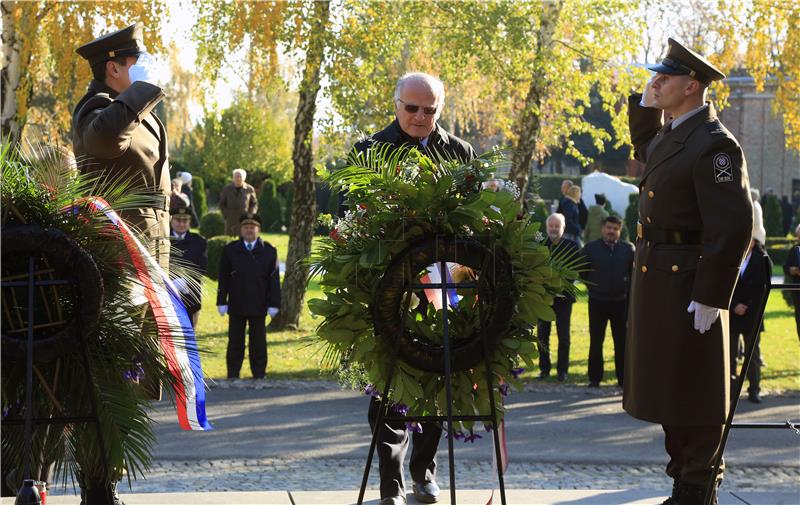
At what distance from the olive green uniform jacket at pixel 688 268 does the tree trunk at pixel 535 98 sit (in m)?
8.38

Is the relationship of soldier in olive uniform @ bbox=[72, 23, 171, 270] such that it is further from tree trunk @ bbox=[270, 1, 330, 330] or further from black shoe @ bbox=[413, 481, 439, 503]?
tree trunk @ bbox=[270, 1, 330, 330]

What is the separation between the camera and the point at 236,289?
1108 centimetres

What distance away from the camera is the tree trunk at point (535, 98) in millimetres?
13508

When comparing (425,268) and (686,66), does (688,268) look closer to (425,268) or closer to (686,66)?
(686,66)

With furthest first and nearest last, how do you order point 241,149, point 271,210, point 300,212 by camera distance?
point 241,149 → point 271,210 → point 300,212

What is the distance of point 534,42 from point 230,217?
9.75 m

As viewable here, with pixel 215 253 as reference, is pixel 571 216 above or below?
above

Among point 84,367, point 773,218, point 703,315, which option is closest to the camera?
point 84,367

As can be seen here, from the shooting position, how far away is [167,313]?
4387mm

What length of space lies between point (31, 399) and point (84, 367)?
241mm

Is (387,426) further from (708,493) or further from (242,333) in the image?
(242,333)

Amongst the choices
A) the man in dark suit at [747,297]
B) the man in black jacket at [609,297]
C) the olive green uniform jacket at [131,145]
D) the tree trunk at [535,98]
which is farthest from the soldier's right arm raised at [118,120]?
the tree trunk at [535,98]

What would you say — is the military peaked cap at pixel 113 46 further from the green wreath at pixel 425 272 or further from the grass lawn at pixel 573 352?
the grass lawn at pixel 573 352

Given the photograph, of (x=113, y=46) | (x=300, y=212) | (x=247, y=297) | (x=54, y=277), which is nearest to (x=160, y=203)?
(x=113, y=46)
